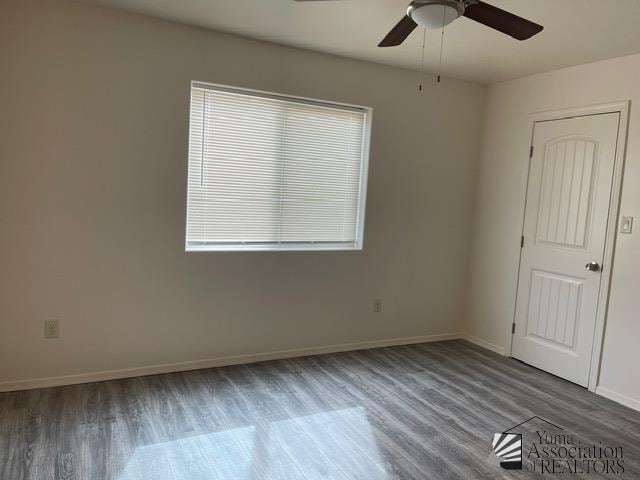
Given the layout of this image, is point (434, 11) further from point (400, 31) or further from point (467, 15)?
point (400, 31)

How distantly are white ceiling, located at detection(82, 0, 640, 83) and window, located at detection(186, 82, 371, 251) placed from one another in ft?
1.53

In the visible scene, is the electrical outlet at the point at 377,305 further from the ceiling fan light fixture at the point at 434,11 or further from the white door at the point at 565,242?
the ceiling fan light fixture at the point at 434,11

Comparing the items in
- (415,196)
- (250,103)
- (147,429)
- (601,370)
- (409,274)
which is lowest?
(147,429)

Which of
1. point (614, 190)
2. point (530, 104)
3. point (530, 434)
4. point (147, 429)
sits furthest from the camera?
point (530, 104)

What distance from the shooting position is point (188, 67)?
3166 millimetres

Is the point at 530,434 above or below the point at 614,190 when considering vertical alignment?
below

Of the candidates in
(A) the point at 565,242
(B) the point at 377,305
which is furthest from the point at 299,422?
(A) the point at 565,242

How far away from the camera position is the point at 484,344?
434 cm

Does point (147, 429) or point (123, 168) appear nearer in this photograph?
point (147, 429)

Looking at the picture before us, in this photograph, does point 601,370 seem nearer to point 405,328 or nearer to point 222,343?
point 405,328

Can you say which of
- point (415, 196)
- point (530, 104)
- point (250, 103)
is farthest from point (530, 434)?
point (250, 103)

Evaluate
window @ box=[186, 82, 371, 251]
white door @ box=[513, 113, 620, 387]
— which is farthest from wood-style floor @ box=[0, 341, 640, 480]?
window @ box=[186, 82, 371, 251]

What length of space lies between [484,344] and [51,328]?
3588 mm

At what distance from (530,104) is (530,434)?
2651 millimetres
